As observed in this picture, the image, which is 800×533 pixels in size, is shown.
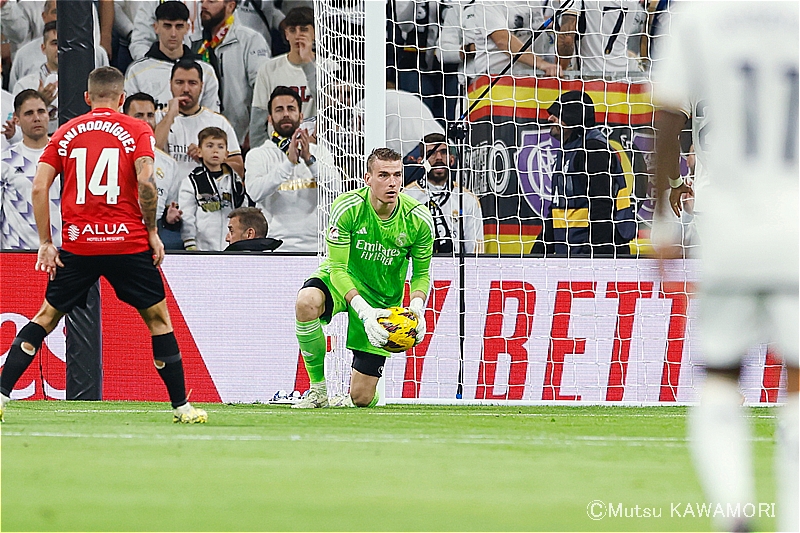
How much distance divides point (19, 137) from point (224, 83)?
211cm

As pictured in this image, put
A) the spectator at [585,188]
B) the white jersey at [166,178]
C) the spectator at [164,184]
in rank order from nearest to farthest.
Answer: the spectator at [585,188] < the spectator at [164,184] < the white jersey at [166,178]

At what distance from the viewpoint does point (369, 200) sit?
8.38m

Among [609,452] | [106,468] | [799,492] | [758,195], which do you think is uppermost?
[758,195]

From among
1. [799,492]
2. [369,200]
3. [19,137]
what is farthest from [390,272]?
[799,492]

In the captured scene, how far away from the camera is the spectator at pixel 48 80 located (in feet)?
39.0

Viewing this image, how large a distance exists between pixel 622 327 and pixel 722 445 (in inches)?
269

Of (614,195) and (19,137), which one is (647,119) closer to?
(614,195)

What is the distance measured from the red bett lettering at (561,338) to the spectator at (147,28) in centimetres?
480

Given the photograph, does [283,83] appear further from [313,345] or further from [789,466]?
[789,466]

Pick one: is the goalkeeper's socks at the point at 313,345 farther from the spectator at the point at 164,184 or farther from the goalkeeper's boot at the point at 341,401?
the spectator at the point at 164,184

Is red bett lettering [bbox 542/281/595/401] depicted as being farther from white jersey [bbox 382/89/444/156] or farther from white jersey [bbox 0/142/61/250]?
white jersey [bbox 0/142/61/250]

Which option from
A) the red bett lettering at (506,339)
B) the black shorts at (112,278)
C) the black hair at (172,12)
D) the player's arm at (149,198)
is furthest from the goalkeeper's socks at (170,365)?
the black hair at (172,12)

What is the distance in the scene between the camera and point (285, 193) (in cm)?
1167

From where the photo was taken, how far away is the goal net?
32.5 feet
